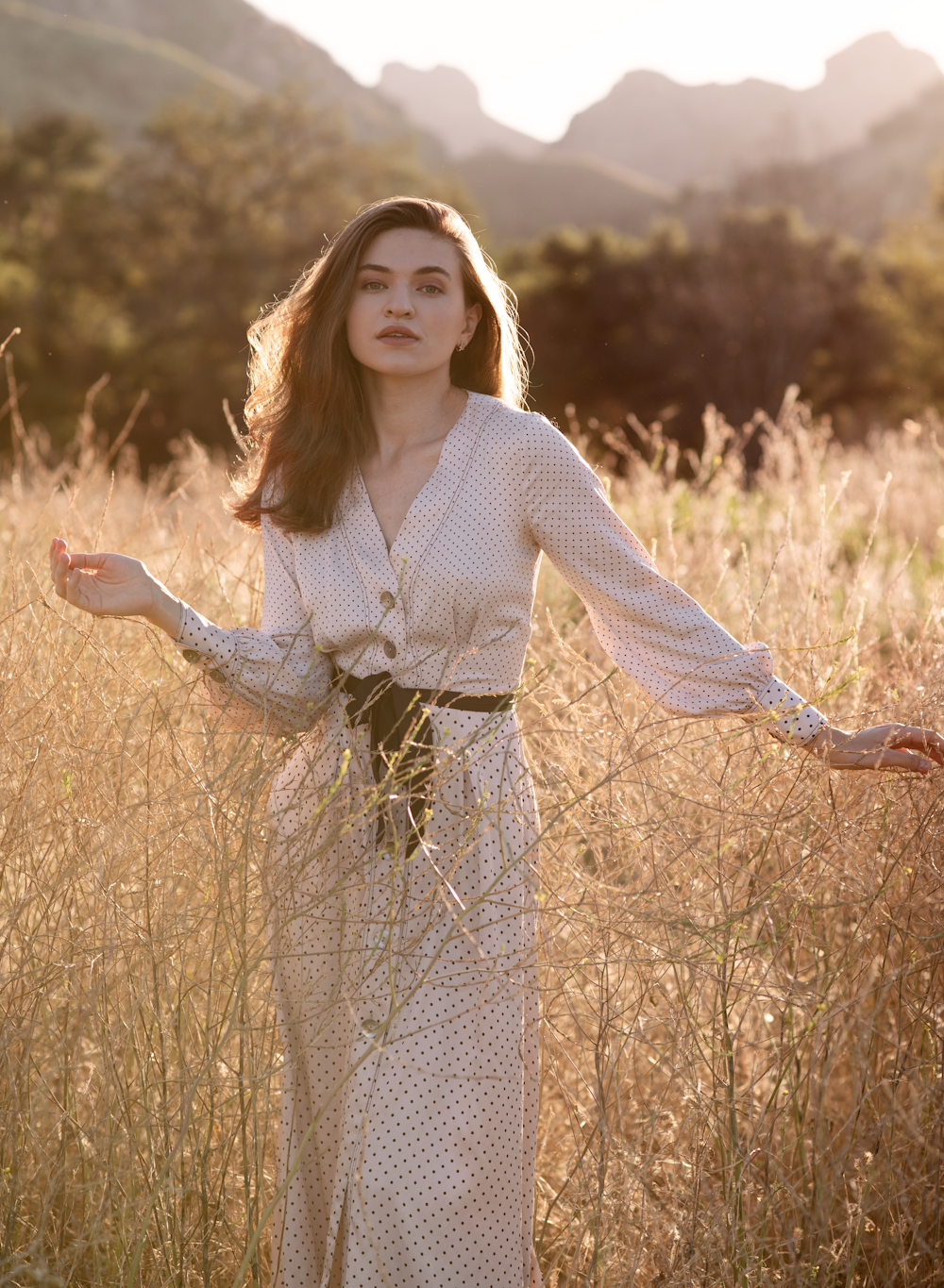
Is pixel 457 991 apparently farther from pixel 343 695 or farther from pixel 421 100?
pixel 421 100

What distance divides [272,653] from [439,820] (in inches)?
15.6

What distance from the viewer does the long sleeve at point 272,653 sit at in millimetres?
1810

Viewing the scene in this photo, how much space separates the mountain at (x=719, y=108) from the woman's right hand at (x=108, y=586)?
8290cm

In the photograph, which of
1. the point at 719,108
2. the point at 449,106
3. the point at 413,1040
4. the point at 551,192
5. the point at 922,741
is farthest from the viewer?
the point at 449,106

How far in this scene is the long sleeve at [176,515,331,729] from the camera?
1.81m

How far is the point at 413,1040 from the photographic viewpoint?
1683 mm

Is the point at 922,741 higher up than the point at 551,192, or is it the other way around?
the point at 551,192

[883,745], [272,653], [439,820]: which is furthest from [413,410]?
[883,745]

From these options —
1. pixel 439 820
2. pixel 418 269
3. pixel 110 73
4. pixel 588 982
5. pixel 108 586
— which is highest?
pixel 110 73

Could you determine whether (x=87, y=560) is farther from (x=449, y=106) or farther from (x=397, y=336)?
(x=449, y=106)

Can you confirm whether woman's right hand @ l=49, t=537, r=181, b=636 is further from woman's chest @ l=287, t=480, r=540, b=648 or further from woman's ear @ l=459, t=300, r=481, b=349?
woman's ear @ l=459, t=300, r=481, b=349

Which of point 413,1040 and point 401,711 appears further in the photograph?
point 401,711

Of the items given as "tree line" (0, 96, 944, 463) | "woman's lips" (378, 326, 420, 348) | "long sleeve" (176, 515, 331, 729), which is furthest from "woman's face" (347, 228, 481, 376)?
"tree line" (0, 96, 944, 463)

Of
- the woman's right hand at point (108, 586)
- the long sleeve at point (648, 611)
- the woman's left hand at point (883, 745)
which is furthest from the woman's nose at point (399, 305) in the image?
the woman's left hand at point (883, 745)
